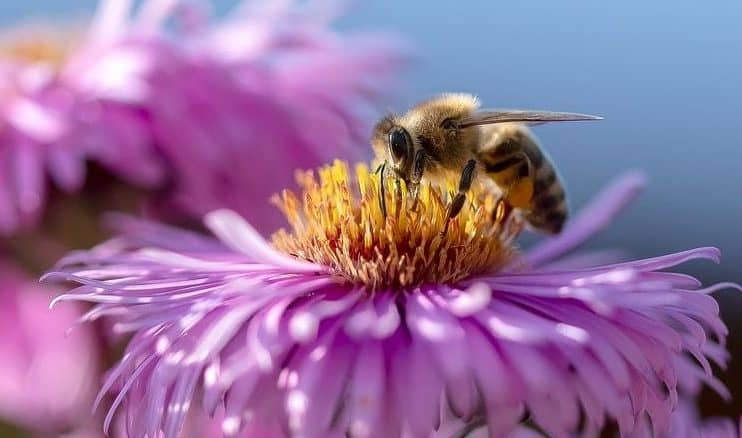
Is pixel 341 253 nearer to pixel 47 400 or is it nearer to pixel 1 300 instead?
pixel 47 400

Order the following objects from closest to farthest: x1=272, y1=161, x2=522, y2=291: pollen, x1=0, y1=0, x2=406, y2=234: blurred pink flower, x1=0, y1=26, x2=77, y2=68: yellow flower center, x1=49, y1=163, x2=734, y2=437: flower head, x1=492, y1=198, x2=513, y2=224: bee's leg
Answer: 1. x1=49, y1=163, x2=734, y2=437: flower head
2. x1=272, y1=161, x2=522, y2=291: pollen
3. x1=492, y1=198, x2=513, y2=224: bee's leg
4. x1=0, y1=0, x2=406, y2=234: blurred pink flower
5. x1=0, y1=26, x2=77, y2=68: yellow flower center

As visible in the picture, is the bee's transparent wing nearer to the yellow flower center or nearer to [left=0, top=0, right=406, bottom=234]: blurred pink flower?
[left=0, top=0, right=406, bottom=234]: blurred pink flower

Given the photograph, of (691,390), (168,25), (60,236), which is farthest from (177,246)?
(168,25)

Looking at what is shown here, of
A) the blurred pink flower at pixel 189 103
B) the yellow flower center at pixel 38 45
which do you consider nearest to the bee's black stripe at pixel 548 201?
the blurred pink flower at pixel 189 103

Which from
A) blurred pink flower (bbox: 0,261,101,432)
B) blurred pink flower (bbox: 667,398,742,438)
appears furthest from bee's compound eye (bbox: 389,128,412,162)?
blurred pink flower (bbox: 0,261,101,432)

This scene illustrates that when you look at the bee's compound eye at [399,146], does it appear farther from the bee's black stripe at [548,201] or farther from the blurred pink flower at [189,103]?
the blurred pink flower at [189,103]

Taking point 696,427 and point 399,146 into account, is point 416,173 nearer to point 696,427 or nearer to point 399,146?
point 399,146

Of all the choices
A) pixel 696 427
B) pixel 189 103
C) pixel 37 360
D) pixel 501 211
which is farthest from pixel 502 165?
pixel 37 360
